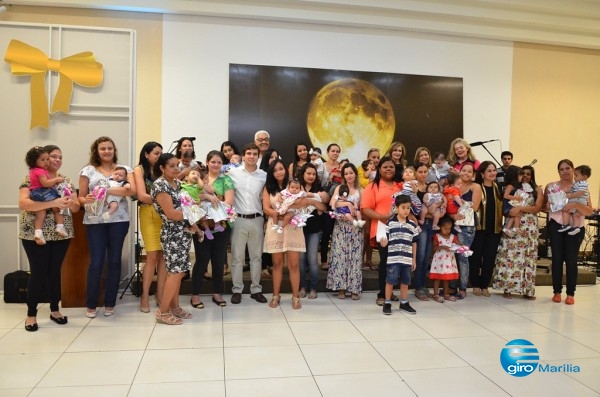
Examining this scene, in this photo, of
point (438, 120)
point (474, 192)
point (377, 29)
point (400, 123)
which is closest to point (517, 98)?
point (438, 120)

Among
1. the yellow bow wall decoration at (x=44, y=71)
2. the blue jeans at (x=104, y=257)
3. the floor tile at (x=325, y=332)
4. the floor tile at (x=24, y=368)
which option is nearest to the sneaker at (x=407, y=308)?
the floor tile at (x=325, y=332)

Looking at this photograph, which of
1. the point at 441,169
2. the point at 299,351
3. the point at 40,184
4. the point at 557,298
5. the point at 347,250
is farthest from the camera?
the point at 441,169

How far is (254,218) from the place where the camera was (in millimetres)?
4512

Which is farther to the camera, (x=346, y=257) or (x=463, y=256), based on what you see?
(x=463, y=256)

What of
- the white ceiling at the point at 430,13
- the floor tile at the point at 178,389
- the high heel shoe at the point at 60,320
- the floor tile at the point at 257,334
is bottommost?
the floor tile at the point at 178,389

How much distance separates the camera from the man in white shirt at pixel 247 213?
14.7ft

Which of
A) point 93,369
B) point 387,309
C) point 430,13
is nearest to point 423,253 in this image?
point 387,309

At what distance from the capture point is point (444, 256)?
476 cm

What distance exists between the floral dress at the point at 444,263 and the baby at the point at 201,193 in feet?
7.43

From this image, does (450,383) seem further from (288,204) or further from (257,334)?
(288,204)

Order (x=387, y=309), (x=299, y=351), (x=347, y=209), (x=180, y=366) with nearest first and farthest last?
(x=180, y=366), (x=299, y=351), (x=387, y=309), (x=347, y=209)

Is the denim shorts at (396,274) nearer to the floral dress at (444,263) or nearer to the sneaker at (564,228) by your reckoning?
the floral dress at (444,263)

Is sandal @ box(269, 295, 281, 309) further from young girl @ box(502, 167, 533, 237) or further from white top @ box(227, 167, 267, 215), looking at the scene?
young girl @ box(502, 167, 533, 237)

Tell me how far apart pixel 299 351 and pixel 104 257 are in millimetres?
2012
